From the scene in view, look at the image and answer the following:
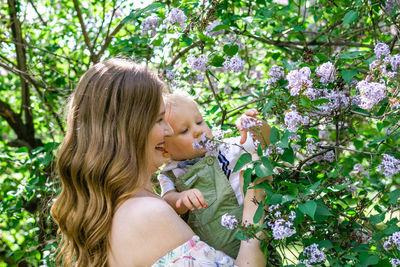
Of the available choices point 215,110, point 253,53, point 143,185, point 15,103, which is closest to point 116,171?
point 143,185

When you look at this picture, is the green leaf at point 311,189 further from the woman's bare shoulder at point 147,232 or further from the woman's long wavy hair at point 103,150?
the woman's long wavy hair at point 103,150

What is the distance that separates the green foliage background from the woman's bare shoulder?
0.37m

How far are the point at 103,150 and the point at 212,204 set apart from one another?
61cm

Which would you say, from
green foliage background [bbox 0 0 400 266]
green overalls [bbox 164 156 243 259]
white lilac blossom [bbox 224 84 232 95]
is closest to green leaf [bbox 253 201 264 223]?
green foliage background [bbox 0 0 400 266]

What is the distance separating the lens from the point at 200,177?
7.58 feet

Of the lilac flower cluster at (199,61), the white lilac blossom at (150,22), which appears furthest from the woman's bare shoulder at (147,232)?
the white lilac blossom at (150,22)

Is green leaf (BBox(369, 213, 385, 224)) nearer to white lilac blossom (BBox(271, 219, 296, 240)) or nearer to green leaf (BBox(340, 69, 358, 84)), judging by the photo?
white lilac blossom (BBox(271, 219, 296, 240))

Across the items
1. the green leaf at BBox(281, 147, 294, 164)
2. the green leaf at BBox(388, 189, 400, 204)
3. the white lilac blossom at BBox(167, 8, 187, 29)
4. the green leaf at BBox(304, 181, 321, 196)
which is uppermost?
the white lilac blossom at BBox(167, 8, 187, 29)

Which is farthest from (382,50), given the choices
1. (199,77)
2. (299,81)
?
(199,77)

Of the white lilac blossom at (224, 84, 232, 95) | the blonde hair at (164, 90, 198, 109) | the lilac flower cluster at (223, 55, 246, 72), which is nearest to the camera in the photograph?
the lilac flower cluster at (223, 55, 246, 72)

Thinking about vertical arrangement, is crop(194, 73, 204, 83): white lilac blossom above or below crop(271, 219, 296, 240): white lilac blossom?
above

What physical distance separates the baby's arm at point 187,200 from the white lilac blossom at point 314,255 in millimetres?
449

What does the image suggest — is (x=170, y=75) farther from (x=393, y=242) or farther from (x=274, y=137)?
(x=393, y=242)

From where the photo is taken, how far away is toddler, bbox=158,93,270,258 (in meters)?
2.17
